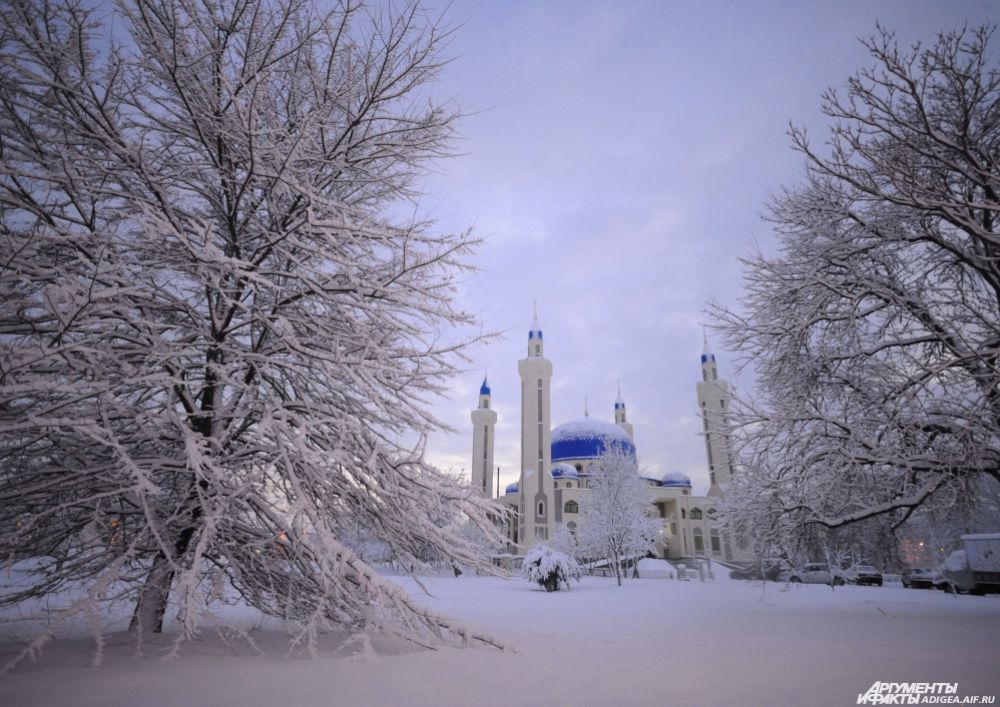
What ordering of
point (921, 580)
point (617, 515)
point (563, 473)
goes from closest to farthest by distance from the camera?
point (921, 580) < point (617, 515) < point (563, 473)

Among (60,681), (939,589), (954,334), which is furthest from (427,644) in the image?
(939,589)

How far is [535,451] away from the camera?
53562mm

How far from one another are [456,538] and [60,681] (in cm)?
314

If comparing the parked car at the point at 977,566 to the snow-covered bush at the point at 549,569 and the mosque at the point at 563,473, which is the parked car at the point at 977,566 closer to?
the snow-covered bush at the point at 549,569

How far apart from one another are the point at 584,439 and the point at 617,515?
32743mm

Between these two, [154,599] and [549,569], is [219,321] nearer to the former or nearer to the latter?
[154,599]

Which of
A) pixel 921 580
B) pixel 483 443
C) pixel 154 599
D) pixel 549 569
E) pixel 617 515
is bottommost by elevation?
pixel 921 580

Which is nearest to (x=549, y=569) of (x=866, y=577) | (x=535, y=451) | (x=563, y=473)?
(x=866, y=577)

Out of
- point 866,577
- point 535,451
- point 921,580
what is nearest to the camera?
point 921,580

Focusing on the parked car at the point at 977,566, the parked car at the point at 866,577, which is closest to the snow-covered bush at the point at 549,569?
the parked car at the point at 977,566

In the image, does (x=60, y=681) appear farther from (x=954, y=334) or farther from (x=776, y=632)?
(x=954, y=334)

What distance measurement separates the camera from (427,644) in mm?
4883

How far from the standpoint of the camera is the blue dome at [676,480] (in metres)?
64.7

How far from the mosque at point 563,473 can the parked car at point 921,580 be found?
22596 mm
